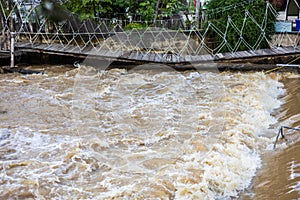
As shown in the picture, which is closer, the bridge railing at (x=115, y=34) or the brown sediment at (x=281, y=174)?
the brown sediment at (x=281, y=174)

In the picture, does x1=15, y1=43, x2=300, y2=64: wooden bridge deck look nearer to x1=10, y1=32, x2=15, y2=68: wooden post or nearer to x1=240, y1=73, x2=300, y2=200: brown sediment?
x1=10, y1=32, x2=15, y2=68: wooden post

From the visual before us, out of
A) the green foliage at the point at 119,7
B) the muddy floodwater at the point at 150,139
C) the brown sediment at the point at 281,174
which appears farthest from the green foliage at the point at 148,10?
the brown sediment at the point at 281,174

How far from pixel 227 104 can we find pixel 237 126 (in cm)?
107

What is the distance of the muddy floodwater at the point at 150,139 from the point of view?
10.1ft

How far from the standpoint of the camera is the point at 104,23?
990 cm

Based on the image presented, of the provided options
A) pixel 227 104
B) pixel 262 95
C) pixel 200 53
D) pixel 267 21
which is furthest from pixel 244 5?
pixel 227 104

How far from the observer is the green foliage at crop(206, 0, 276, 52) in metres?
8.59

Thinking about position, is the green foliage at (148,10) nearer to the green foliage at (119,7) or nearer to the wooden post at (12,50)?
the green foliage at (119,7)

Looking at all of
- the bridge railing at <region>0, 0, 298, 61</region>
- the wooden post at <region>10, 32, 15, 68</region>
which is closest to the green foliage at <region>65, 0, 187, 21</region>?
the bridge railing at <region>0, 0, 298, 61</region>

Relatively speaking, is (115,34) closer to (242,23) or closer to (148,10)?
(148,10)

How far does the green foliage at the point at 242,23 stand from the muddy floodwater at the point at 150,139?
1.75 m

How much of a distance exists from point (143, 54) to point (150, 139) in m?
4.75

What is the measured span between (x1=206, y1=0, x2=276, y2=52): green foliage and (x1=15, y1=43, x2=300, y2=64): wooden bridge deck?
1.98 ft

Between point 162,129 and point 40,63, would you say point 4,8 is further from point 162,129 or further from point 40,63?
point 162,129
